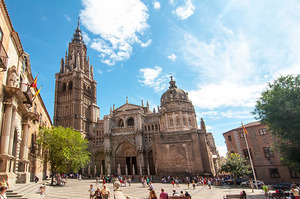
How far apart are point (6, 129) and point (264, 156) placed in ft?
106

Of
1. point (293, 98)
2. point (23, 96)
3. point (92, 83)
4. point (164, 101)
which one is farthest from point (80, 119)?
point (293, 98)

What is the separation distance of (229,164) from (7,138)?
981 inches

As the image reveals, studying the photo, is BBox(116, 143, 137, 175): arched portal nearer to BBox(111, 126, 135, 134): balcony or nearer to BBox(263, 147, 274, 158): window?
BBox(111, 126, 135, 134): balcony

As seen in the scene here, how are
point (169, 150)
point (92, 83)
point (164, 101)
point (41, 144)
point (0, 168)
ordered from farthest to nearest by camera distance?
point (92, 83) → point (164, 101) → point (169, 150) → point (41, 144) → point (0, 168)

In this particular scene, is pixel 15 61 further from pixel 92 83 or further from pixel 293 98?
pixel 92 83

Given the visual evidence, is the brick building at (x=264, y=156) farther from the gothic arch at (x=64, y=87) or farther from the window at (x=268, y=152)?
the gothic arch at (x=64, y=87)

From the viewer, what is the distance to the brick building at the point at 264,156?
26866 mm

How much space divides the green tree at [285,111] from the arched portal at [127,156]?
29.9m

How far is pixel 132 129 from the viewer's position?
142ft

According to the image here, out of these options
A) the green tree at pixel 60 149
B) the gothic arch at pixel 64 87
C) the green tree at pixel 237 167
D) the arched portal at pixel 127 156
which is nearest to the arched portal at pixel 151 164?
the arched portal at pixel 127 156

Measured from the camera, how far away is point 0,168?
12297 millimetres

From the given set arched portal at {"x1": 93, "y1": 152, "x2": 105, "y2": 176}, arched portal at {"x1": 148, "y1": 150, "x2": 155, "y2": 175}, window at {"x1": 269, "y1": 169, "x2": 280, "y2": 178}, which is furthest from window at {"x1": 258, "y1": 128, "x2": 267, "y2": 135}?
arched portal at {"x1": 93, "y1": 152, "x2": 105, "y2": 176}

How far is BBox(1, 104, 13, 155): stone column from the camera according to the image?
12344 mm

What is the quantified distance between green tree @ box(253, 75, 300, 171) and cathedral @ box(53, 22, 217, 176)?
15.0m
